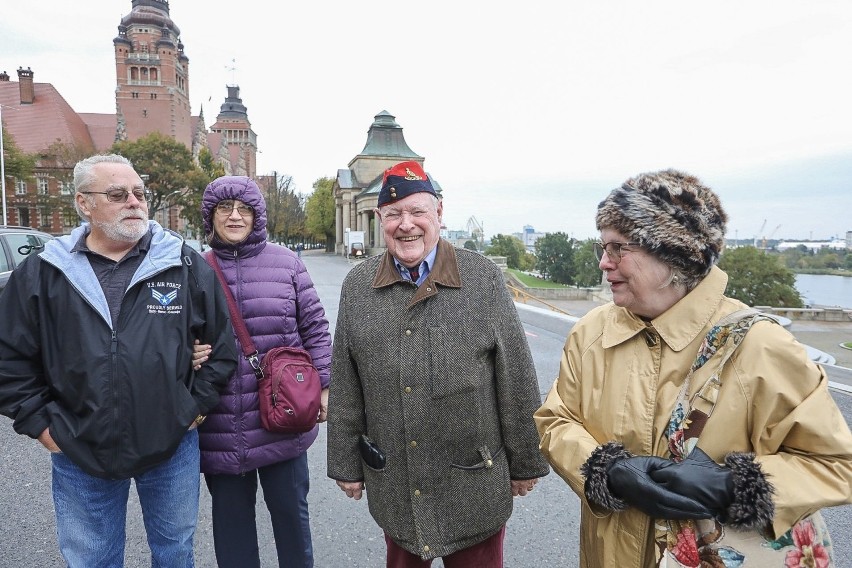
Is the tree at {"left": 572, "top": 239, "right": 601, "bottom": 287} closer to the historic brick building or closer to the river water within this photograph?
the river water

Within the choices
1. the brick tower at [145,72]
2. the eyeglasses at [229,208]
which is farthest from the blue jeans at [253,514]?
the brick tower at [145,72]

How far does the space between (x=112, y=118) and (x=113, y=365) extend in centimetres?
8410

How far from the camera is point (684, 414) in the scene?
1.75m

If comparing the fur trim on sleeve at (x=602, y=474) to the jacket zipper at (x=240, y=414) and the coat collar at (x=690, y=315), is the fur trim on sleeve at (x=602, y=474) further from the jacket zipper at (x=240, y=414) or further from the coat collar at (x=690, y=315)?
the jacket zipper at (x=240, y=414)

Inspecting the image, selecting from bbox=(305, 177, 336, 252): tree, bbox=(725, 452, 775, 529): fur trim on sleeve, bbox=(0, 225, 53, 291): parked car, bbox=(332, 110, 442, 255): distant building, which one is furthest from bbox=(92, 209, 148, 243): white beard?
bbox=(305, 177, 336, 252): tree

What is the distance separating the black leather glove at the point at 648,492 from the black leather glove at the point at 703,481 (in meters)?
0.02

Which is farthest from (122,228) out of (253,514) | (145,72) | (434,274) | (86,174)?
(145,72)

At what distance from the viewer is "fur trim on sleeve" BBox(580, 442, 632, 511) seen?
1.80 metres

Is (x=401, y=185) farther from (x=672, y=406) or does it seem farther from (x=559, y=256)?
(x=559, y=256)

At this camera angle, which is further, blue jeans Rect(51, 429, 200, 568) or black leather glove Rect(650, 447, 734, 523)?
blue jeans Rect(51, 429, 200, 568)

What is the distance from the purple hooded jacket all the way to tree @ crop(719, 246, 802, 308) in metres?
48.1

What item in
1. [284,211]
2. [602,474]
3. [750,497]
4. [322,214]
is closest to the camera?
[750,497]

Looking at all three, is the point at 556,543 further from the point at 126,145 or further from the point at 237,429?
the point at 126,145

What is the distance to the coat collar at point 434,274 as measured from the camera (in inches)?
90.5
